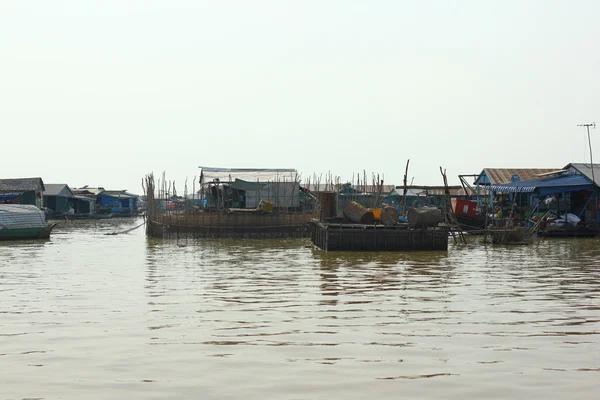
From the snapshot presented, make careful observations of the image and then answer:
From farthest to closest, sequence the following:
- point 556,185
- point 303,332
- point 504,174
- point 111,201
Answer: point 111,201 → point 504,174 → point 556,185 → point 303,332

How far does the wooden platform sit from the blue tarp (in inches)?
422

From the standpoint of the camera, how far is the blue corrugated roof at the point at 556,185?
1299 inches

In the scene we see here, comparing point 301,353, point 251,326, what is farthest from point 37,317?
point 301,353

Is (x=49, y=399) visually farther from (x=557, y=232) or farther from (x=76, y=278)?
(x=557, y=232)

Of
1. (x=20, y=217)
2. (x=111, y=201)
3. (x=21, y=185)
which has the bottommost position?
(x=20, y=217)

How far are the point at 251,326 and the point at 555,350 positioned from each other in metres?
3.70

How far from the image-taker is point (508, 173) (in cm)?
4269

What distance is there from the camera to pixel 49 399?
625cm

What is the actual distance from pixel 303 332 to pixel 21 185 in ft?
173

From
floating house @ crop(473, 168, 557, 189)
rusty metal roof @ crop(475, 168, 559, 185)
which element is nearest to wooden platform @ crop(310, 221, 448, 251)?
floating house @ crop(473, 168, 557, 189)

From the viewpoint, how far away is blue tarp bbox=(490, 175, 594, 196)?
33000 millimetres

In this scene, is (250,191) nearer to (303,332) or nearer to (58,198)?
(303,332)

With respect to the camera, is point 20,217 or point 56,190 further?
point 56,190

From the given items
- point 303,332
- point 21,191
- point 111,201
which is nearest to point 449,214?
point 303,332
